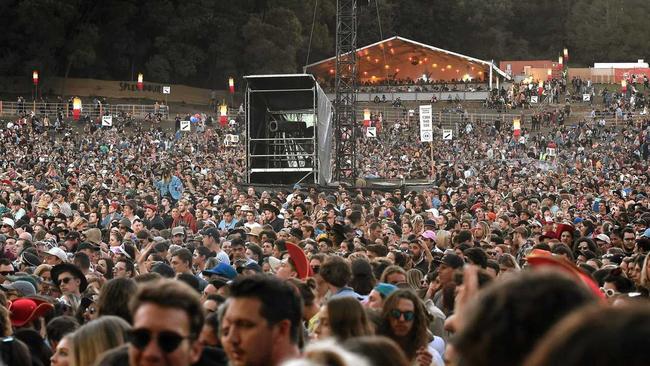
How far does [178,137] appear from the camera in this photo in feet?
158

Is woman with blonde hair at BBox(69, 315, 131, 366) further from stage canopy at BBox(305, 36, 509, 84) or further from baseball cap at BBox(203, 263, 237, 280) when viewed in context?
stage canopy at BBox(305, 36, 509, 84)

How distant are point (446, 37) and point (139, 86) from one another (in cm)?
3131

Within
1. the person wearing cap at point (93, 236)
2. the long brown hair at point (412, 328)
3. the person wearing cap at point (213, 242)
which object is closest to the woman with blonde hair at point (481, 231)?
the person wearing cap at point (213, 242)

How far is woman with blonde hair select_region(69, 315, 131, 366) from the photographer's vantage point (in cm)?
458

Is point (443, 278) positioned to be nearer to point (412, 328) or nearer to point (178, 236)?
point (412, 328)

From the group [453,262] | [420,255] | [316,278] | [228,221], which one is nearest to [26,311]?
[316,278]

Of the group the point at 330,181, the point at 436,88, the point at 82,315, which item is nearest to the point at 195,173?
the point at 330,181

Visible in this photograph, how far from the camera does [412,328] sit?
5676 millimetres

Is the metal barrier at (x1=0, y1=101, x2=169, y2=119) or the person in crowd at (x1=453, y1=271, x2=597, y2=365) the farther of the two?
the metal barrier at (x1=0, y1=101, x2=169, y2=119)

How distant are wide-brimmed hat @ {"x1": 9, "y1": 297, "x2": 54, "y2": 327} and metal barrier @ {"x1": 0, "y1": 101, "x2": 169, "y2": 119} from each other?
44.9 meters

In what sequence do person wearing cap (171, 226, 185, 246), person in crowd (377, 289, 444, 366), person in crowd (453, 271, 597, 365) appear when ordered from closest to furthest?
person in crowd (453, 271, 597, 365), person in crowd (377, 289, 444, 366), person wearing cap (171, 226, 185, 246)

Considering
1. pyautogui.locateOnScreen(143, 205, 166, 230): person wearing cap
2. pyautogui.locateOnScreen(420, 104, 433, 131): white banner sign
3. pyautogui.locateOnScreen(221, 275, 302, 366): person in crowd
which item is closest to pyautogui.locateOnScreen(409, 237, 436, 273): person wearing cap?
pyautogui.locateOnScreen(143, 205, 166, 230): person wearing cap

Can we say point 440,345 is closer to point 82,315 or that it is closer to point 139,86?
point 82,315

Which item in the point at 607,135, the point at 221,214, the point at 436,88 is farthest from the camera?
the point at 436,88
